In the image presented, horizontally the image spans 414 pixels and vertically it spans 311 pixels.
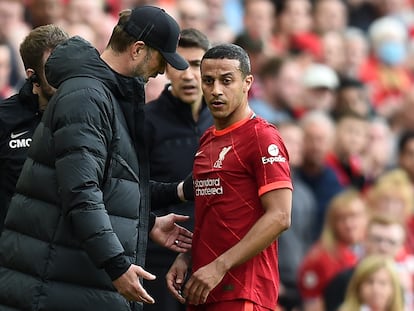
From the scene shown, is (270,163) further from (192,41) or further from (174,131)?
(192,41)

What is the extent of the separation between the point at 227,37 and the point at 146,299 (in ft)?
25.9

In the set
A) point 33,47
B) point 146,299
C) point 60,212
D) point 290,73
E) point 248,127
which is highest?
point 290,73

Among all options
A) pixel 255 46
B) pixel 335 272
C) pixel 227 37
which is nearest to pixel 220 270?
pixel 335 272

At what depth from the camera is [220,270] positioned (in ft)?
20.2

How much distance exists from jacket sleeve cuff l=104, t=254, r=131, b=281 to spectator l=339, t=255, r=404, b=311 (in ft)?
13.8

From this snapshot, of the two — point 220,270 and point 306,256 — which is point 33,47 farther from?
point 306,256

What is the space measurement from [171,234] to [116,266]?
3.36ft

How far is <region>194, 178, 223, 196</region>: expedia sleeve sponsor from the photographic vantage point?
6332 mm

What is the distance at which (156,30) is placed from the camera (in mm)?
6203

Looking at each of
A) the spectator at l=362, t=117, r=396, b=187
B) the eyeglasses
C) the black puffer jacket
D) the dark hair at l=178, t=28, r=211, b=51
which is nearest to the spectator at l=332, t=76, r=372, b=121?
the spectator at l=362, t=117, r=396, b=187

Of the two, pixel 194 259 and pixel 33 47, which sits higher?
pixel 33 47

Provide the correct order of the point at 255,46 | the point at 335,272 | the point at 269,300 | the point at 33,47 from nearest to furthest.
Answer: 1. the point at 269,300
2. the point at 33,47
3. the point at 335,272
4. the point at 255,46

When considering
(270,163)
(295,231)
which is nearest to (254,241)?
(270,163)

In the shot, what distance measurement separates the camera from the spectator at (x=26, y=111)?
6812 millimetres
